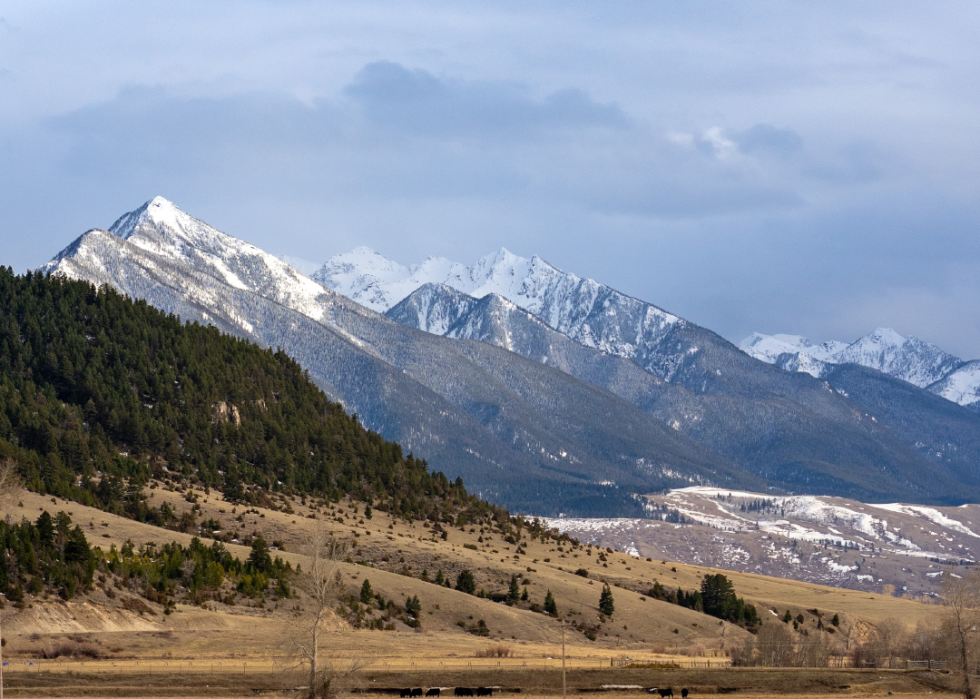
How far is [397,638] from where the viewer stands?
14100 centimetres

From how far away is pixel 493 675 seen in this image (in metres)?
115

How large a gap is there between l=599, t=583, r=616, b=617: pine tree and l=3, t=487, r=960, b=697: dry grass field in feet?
3.00

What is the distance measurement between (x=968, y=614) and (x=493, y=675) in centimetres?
4158

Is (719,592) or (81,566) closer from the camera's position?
(81,566)

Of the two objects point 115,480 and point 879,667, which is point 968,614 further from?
point 115,480

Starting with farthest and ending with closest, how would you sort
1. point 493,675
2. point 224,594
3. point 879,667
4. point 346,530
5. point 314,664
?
point 346,530
point 224,594
point 879,667
point 493,675
point 314,664

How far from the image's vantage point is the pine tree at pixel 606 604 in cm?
16888

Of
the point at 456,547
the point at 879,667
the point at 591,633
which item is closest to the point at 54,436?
the point at 456,547

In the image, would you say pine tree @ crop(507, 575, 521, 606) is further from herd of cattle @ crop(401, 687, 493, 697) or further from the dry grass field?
herd of cattle @ crop(401, 687, 493, 697)

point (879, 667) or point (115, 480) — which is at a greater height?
point (115, 480)

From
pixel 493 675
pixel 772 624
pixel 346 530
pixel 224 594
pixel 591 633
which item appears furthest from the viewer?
pixel 346 530

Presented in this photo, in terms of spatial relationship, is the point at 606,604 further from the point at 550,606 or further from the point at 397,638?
the point at 397,638

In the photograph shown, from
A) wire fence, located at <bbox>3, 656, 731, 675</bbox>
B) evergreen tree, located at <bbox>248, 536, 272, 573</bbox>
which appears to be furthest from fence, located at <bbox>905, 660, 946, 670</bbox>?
evergreen tree, located at <bbox>248, 536, 272, 573</bbox>

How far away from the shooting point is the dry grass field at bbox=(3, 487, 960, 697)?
109 m
